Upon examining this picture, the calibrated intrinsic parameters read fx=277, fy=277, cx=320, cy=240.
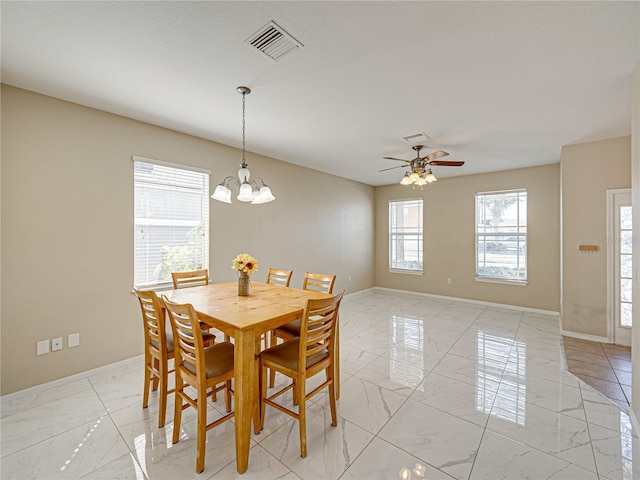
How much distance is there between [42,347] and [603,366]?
5762 millimetres

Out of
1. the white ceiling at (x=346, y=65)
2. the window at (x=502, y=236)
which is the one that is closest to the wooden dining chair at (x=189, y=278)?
the white ceiling at (x=346, y=65)

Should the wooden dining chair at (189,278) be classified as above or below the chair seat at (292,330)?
above

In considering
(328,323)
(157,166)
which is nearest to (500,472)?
(328,323)

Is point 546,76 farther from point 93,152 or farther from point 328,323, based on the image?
point 93,152

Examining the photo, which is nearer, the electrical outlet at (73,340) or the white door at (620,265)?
the electrical outlet at (73,340)

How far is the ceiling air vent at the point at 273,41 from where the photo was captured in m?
1.79

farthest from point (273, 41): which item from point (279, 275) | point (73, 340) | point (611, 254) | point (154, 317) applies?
point (611, 254)

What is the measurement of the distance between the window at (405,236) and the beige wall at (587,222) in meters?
2.87

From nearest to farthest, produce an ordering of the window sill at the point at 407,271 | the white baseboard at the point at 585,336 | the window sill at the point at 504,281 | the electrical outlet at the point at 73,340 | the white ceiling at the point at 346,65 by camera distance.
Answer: the white ceiling at the point at 346,65
the electrical outlet at the point at 73,340
the white baseboard at the point at 585,336
the window sill at the point at 504,281
the window sill at the point at 407,271

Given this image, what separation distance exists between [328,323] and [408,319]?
323cm

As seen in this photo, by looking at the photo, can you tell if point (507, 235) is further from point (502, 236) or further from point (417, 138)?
point (417, 138)

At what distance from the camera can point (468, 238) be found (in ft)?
19.2

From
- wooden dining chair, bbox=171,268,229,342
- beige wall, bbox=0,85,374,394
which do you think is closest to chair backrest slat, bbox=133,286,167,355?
wooden dining chair, bbox=171,268,229,342

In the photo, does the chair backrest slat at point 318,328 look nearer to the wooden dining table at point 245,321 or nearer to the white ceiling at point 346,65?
the wooden dining table at point 245,321
